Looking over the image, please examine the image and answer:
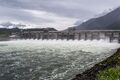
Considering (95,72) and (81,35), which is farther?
(81,35)

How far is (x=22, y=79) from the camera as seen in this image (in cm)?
3300

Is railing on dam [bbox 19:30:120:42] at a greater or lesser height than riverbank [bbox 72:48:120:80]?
greater

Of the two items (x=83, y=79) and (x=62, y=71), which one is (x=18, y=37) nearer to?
(x=62, y=71)

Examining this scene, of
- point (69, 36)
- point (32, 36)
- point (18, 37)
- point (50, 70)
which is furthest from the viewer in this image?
point (18, 37)

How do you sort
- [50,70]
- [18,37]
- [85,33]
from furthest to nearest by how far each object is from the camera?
[18,37]
[85,33]
[50,70]

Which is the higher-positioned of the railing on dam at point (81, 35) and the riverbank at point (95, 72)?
the railing on dam at point (81, 35)

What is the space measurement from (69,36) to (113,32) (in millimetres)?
32431

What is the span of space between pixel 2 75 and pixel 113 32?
87008 mm

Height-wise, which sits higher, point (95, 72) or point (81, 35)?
point (81, 35)

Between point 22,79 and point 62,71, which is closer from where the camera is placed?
point 22,79

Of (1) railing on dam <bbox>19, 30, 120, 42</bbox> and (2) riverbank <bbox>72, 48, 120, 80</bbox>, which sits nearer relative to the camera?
(2) riverbank <bbox>72, 48, 120, 80</bbox>

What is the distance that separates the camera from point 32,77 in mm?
34250

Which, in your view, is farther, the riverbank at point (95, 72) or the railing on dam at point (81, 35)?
the railing on dam at point (81, 35)

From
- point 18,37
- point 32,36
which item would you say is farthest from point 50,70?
point 18,37
